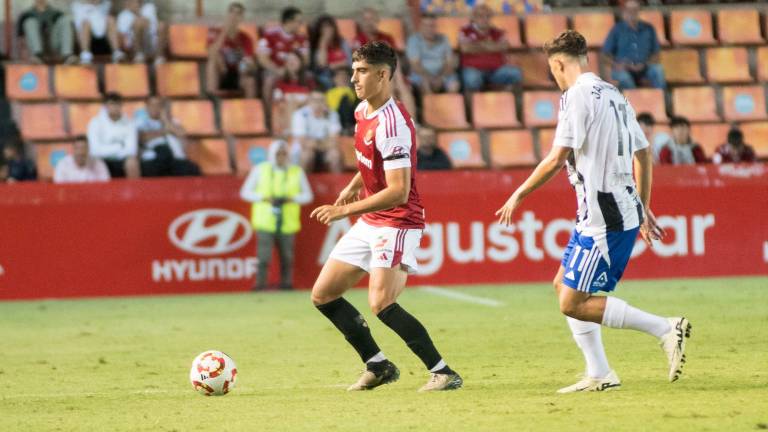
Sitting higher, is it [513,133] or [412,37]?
[412,37]

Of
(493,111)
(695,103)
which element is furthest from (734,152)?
(493,111)

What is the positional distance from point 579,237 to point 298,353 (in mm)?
3513

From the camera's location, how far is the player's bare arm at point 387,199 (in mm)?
7598

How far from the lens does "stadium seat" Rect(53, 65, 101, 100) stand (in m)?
18.9

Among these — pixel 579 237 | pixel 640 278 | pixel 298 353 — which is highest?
pixel 579 237

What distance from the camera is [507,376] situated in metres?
8.85

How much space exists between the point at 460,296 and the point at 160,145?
175 inches

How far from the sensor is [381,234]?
8086mm

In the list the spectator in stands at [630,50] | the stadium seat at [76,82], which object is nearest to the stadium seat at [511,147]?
the spectator in stands at [630,50]

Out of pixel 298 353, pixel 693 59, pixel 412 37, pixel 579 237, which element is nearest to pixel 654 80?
pixel 693 59

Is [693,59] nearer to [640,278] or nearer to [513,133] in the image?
[513,133]

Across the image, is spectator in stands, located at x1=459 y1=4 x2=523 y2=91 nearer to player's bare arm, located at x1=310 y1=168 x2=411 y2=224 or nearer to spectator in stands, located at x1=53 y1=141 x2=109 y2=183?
spectator in stands, located at x1=53 y1=141 x2=109 y2=183

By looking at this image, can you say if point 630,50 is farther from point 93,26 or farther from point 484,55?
point 93,26

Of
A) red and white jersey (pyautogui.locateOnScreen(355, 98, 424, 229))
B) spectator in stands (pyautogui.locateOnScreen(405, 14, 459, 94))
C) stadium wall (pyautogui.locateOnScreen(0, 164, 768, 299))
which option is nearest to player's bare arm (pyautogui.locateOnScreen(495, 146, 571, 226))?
red and white jersey (pyautogui.locateOnScreen(355, 98, 424, 229))
